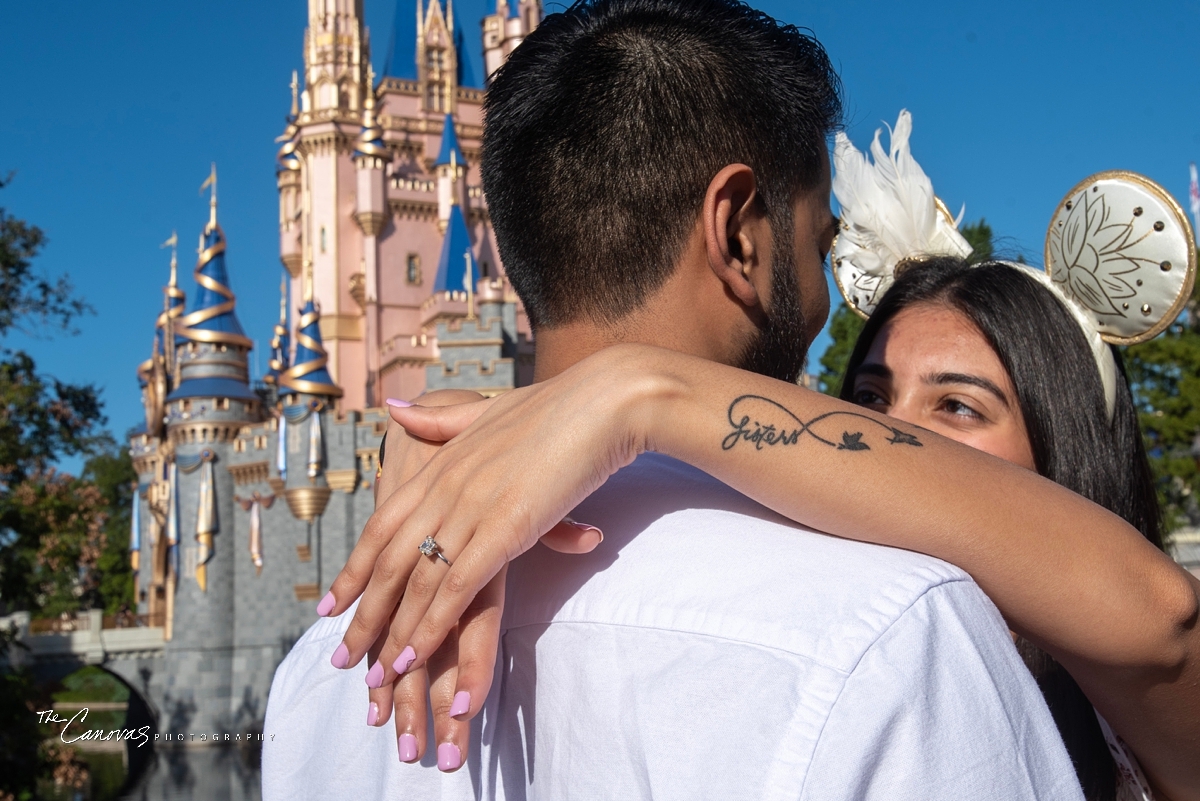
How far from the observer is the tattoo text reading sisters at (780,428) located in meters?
1.07

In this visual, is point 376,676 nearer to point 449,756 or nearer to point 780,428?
point 449,756

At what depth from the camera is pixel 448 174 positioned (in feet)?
84.5

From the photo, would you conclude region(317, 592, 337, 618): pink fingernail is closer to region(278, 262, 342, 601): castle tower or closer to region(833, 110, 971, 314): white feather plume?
region(833, 110, 971, 314): white feather plume

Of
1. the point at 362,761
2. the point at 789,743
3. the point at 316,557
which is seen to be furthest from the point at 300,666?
the point at 316,557

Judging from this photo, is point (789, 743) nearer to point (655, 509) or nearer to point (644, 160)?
point (655, 509)

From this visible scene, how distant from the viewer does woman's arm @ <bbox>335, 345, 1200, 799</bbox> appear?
1.02 meters

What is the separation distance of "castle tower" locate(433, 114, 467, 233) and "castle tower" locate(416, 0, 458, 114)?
7.34 ft

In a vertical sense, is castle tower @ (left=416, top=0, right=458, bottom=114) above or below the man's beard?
above

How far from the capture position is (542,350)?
139cm

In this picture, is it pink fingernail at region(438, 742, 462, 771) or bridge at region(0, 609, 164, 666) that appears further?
bridge at region(0, 609, 164, 666)

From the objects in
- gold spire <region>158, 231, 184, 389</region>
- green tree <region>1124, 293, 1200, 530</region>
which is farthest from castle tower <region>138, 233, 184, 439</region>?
green tree <region>1124, 293, 1200, 530</region>

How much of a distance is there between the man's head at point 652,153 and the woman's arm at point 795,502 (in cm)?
22

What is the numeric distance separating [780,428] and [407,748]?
53 centimetres

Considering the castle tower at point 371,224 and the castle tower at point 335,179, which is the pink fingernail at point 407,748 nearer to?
the castle tower at point 371,224
